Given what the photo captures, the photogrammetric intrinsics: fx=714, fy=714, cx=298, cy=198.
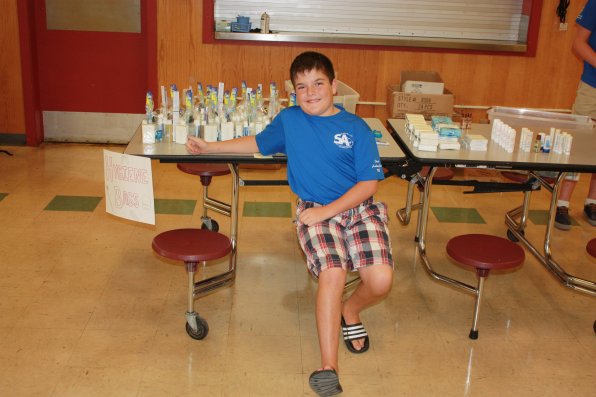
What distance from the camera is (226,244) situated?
3.38 metres

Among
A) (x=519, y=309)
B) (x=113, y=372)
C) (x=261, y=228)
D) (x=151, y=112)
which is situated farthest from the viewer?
(x=261, y=228)

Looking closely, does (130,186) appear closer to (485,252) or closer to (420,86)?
(485,252)

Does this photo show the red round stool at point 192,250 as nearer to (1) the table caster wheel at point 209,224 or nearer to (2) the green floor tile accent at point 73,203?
(1) the table caster wheel at point 209,224

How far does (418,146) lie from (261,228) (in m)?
1.52

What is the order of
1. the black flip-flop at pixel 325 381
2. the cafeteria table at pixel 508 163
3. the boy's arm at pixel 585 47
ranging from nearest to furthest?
the black flip-flop at pixel 325 381
the cafeteria table at pixel 508 163
the boy's arm at pixel 585 47

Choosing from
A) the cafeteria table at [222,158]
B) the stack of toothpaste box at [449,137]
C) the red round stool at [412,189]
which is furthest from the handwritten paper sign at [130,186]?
the red round stool at [412,189]

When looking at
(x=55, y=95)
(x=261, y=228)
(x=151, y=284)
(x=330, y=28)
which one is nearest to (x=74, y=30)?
(x=55, y=95)

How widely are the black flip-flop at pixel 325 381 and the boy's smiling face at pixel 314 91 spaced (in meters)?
1.15

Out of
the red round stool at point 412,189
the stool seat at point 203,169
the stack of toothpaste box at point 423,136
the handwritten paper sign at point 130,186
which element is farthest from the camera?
the red round stool at point 412,189

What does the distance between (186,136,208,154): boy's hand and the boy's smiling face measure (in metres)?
0.54

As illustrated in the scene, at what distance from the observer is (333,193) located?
3279 millimetres

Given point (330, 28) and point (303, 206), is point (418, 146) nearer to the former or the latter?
point (303, 206)

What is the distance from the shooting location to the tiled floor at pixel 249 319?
3121 mm

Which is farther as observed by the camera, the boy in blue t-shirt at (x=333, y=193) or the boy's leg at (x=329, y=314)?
the boy in blue t-shirt at (x=333, y=193)
